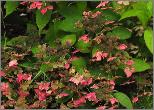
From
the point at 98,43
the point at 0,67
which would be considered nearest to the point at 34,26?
the point at 0,67

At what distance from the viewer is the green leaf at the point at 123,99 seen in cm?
283

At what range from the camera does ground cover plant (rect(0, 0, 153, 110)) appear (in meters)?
2.85

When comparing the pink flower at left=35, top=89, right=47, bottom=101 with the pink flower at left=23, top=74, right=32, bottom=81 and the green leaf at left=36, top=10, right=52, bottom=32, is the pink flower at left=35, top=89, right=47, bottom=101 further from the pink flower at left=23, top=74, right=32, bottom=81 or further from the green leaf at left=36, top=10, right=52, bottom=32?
the green leaf at left=36, top=10, right=52, bottom=32

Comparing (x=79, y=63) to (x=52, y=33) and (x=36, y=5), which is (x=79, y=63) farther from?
(x=36, y=5)

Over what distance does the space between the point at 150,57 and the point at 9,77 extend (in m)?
1.07

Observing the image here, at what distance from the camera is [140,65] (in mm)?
2947

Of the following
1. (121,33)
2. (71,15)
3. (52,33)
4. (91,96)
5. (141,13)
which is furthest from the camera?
(52,33)

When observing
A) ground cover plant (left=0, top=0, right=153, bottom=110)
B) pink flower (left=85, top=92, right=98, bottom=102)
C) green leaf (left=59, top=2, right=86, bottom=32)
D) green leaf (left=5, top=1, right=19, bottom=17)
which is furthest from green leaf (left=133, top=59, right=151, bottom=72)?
green leaf (left=5, top=1, right=19, bottom=17)

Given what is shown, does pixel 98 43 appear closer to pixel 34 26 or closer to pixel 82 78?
pixel 82 78

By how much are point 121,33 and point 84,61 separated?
339 mm

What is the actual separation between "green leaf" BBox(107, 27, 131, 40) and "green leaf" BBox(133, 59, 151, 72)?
0.19 m

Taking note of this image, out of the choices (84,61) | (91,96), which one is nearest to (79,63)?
(84,61)

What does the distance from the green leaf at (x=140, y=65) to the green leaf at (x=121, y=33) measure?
19cm

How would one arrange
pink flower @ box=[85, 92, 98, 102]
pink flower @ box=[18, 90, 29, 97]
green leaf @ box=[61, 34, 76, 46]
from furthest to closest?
1. green leaf @ box=[61, 34, 76, 46]
2. pink flower @ box=[18, 90, 29, 97]
3. pink flower @ box=[85, 92, 98, 102]
